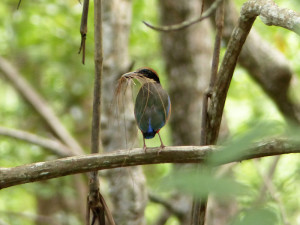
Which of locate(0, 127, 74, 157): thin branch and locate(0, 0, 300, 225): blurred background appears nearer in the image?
locate(0, 0, 300, 225): blurred background

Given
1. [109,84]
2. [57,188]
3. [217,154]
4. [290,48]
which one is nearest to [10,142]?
[57,188]

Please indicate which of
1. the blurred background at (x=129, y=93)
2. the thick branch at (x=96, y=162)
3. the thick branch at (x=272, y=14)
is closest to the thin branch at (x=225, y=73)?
the thick branch at (x=272, y=14)

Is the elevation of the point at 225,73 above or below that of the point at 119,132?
below

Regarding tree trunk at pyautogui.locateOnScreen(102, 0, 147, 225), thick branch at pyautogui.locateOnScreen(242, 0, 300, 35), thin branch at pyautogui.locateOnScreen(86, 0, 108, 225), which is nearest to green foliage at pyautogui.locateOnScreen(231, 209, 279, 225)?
thick branch at pyautogui.locateOnScreen(242, 0, 300, 35)

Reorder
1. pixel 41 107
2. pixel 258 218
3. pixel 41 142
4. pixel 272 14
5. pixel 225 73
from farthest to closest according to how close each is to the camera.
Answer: pixel 41 107, pixel 41 142, pixel 225 73, pixel 272 14, pixel 258 218

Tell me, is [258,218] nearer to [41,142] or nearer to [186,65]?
[41,142]

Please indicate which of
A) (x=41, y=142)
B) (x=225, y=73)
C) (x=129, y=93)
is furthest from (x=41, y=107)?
(x=225, y=73)

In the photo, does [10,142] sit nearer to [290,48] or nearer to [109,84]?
[109,84]

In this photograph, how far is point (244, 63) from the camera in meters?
3.97

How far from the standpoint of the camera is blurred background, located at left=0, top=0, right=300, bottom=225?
11.6 ft

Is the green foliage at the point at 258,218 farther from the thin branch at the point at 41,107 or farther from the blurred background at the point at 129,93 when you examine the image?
the thin branch at the point at 41,107

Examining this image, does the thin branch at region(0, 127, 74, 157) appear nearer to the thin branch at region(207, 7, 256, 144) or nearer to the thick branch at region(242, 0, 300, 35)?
the thin branch at region(207, 7, 256, 144)

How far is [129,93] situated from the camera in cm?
375

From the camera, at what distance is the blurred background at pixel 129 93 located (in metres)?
3.54
